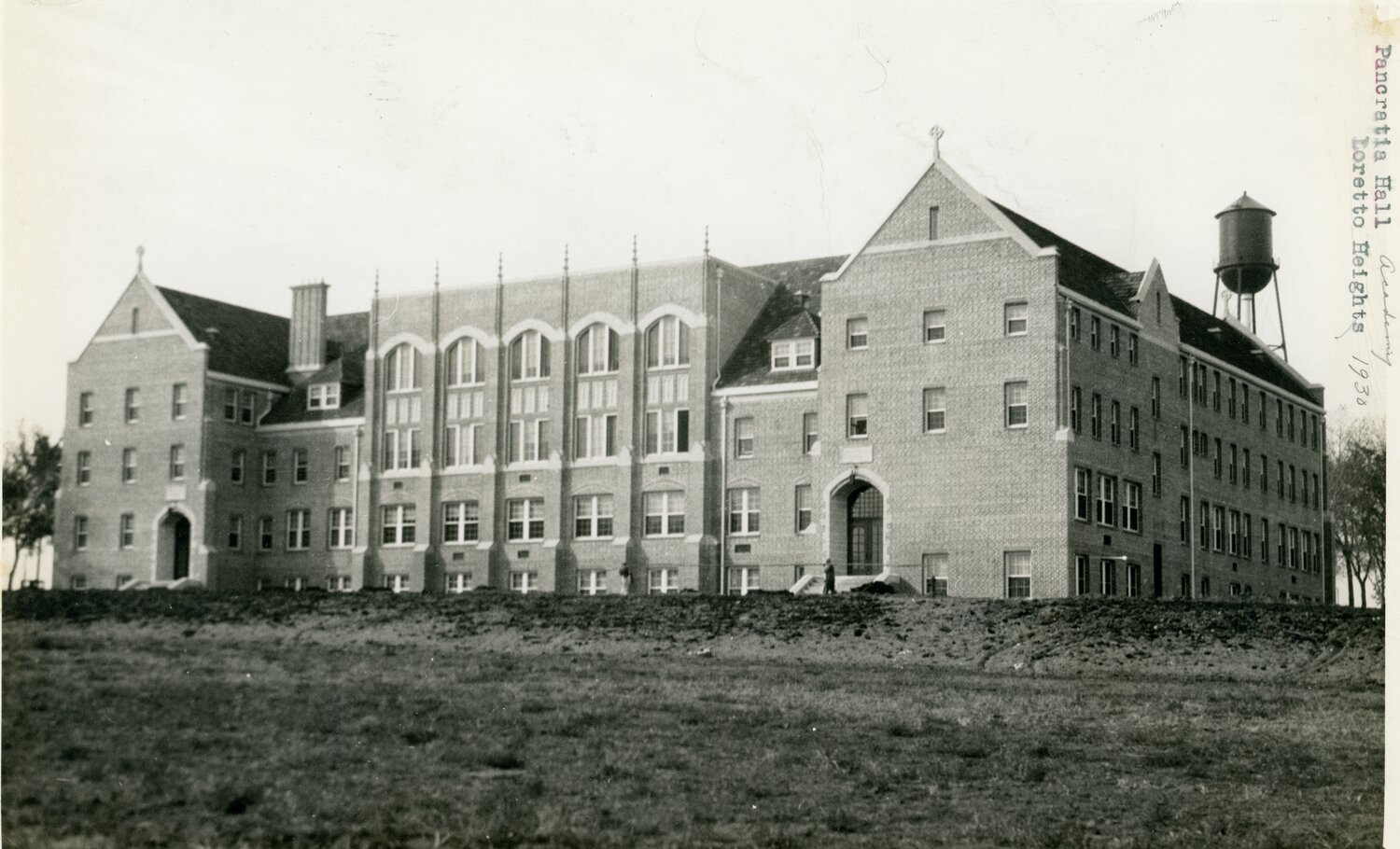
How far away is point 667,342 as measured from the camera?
192 feet

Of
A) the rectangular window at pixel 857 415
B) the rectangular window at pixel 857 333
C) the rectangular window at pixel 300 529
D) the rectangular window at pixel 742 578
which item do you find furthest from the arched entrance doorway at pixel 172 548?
the rectangular window at pixel 857 333

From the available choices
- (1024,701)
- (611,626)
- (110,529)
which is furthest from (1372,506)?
(110,529)

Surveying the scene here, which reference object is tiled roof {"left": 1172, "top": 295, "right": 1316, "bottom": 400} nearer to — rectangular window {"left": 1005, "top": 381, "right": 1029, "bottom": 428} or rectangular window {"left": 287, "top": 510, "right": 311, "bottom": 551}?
rectangular window {"left": 1005, "top": 381, "right": 1029, "bottom": 428}

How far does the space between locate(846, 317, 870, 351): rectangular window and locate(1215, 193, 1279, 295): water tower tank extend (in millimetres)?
14717

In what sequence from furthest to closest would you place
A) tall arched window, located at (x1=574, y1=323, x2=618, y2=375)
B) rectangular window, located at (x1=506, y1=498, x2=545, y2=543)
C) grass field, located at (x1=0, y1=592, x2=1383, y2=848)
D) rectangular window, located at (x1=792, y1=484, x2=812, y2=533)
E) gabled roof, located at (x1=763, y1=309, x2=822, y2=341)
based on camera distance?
rectangular window, located at (x1=506, y1=498, x2=545, y2=543) < tall arched window, located at (x1=574, y1=323, x2=618, y2=375) < gabled roof, located at (x1=763, y1=309, x2=822, y2=341) < rectangular window, located at (x1=792, y1=484, x2=812, y2=533) < grass field, located at (x1=0, y1=592, x2=1383, y2=848)

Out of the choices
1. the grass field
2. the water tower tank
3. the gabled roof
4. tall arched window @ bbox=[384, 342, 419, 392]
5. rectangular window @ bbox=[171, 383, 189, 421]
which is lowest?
the grass field

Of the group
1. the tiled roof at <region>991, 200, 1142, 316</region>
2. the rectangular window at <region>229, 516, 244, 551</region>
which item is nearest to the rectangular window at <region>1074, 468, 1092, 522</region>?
the tiled roof at <region>991, 200, 1142, 316</region>

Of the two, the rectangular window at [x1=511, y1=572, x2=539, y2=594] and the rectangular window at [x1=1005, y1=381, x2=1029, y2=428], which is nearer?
the rectangular window at [x1=1005, y1=381, x2=1029, y2=428]

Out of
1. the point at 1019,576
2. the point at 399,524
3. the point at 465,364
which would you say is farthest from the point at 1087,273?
the point at 399,524

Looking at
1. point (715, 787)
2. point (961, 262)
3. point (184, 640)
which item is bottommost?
point (715, 787)

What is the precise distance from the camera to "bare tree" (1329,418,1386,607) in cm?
4985

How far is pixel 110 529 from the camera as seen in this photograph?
151 ft

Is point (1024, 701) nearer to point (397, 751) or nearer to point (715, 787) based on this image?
point (715, 787)

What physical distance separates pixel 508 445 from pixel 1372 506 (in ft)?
100.0
